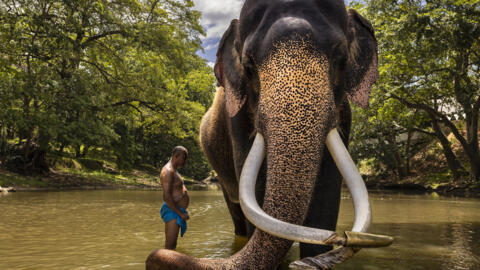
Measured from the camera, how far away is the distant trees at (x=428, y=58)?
15.8 m

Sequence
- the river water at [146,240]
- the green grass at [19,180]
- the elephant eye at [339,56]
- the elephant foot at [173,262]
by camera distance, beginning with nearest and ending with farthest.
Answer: the elephant foot at [173,262], the elephant eye at [339,56], the river water at [146,240], the green grass at [19,180]

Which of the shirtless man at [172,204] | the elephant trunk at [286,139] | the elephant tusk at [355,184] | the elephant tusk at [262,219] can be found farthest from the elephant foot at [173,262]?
the shirtless man at [172,204]

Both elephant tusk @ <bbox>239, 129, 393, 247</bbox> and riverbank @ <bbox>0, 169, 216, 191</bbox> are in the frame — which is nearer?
elephant tusk @ <bbox>239, 129, 393, 247</bbox>

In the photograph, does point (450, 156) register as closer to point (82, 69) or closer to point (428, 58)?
point (428, 58)

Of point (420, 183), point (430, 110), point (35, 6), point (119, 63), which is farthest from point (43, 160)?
point (420, 183)

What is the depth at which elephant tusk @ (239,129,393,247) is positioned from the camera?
6.78 feet

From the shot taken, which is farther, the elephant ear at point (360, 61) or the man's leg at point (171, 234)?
the man's leg at point (171, 234)

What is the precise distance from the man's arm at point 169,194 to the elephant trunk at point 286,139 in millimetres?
1786

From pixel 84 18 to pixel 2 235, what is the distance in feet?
49.7

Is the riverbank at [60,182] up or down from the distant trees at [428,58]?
down

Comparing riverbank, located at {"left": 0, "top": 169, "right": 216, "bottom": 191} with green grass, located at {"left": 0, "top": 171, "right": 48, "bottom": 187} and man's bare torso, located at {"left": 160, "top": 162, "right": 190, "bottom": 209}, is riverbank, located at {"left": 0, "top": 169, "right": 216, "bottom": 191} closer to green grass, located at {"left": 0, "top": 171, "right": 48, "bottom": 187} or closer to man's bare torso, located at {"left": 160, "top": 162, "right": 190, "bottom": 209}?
green grass, located at {"left": 0, "top": 171, "right": 48, "bottom": 187}

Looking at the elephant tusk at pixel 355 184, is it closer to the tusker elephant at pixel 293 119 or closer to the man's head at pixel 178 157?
the tusker elephant at pixel 293 119

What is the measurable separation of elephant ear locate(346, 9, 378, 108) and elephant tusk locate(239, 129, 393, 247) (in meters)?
0.87

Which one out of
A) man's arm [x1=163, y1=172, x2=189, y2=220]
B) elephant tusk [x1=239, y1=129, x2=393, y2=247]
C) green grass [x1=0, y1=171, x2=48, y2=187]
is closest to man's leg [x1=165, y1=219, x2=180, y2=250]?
man's arm [x1=163, y1=172, x2=189, y2=220]
